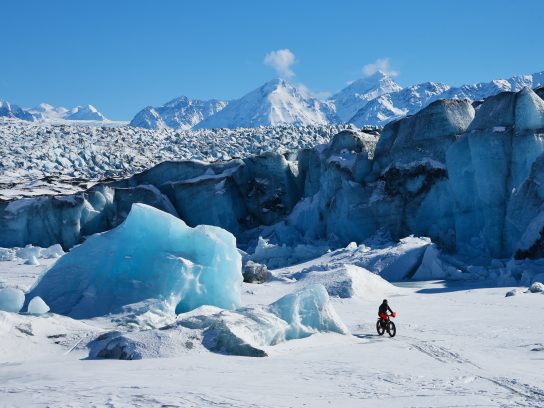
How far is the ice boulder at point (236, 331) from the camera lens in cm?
1027

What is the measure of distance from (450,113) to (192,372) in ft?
76.9

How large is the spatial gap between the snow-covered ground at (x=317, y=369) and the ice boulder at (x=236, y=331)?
257mm

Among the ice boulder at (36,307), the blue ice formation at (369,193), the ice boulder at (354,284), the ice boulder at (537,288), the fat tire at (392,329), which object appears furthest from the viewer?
the blue ice formation at (369,193)

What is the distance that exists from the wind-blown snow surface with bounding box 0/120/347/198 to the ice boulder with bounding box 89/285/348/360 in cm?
3796

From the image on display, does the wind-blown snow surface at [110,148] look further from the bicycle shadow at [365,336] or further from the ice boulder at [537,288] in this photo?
the bicycle shadow at [365,336]

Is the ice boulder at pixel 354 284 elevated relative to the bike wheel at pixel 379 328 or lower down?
elevated

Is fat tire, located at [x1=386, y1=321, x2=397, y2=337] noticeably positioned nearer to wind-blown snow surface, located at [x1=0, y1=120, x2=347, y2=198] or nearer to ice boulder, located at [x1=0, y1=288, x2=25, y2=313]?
ice boulder, located at [x1=0, y1=288, x2=25, y2=313]

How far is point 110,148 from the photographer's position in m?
69.6

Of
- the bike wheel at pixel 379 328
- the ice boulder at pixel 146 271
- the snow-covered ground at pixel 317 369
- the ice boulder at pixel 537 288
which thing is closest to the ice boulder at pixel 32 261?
the ice boulder at pixel 146 271

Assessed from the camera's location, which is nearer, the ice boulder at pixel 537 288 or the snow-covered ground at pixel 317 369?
the snow-covered ground at pixel 317 369

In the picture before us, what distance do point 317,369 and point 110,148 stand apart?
63.6m

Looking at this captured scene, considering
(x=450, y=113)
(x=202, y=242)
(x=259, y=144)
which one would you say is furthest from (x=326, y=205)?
(x=259, y=144)

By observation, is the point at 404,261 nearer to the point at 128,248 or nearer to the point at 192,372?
the point at 128,248

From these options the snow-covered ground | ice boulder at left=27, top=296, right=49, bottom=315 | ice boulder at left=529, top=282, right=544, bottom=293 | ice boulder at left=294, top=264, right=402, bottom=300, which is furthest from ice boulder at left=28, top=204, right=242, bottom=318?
ice boulder at left=529, top=282, right=544, bottom=293
